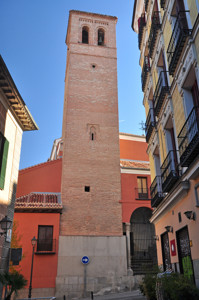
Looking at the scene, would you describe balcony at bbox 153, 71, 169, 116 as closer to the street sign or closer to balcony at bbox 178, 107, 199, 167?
balcony at bbox 178, 107, 199, 167

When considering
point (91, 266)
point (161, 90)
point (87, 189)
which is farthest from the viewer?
point (87, 189)

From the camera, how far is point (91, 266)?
1827 cm

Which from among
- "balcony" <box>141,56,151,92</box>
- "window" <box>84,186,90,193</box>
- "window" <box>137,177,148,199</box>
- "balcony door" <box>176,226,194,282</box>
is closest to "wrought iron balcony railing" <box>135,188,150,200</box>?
"window" <box>137,177,148,199</box>

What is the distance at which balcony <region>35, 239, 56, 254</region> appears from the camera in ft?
57.8

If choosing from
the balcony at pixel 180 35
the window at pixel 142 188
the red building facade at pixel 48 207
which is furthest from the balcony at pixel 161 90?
the window at pixel 142 188

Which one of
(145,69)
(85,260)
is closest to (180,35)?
(145,69)

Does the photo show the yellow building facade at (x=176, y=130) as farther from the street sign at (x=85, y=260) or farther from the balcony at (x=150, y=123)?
the street sign at (x=85, y=260)

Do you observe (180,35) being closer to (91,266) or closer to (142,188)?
(91,266)

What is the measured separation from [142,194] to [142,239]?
3.52 meters

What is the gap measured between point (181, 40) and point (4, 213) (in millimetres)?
7307

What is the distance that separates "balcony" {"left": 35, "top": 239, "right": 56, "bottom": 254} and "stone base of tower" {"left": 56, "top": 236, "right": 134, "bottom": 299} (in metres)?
0.49

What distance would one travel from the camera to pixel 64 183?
20234mm

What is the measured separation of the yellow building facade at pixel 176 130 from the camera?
24.2ft

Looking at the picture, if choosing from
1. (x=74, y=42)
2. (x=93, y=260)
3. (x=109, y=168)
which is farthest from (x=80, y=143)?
(x=74, y=42)
